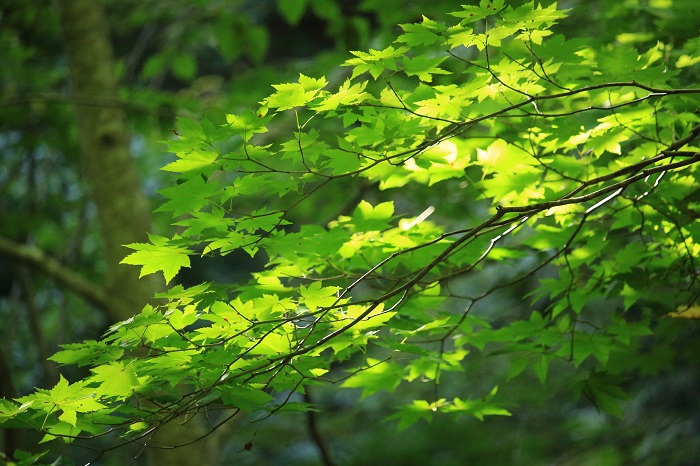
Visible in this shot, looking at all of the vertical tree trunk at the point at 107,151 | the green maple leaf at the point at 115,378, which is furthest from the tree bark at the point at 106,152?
the green maple leaf at the point at 115,378

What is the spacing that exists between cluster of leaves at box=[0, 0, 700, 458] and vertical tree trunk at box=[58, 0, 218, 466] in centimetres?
148

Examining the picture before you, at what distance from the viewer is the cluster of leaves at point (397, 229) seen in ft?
5.42

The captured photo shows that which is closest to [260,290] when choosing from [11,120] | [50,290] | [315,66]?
[315,66]

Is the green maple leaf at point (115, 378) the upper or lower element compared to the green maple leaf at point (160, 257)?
lower

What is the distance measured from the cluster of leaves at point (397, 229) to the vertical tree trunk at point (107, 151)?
148 centimetres

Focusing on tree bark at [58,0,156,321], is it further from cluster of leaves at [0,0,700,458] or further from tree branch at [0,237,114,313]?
cluster of leaves at [0,0,700,458]

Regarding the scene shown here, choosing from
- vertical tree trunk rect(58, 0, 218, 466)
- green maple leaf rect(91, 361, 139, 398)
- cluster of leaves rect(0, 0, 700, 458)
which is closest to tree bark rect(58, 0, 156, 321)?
vertical tree trunk rect(58, 0, 218, 466)

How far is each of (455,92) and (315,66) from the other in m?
2.67

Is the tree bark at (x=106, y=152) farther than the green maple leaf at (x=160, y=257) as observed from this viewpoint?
Yes

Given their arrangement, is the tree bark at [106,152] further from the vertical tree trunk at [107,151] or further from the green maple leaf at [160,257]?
the green maple leaf at [160,257]

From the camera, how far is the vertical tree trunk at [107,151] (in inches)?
135

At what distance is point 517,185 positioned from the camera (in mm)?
2178

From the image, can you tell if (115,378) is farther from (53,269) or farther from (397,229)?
(53,269)

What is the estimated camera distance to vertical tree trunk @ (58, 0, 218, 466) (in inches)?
135
